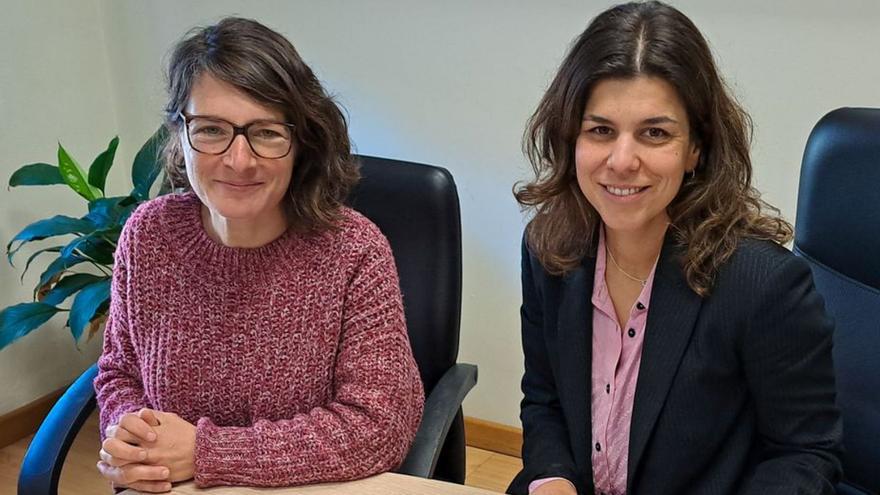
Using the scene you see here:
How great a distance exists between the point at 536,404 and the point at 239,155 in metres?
0.63

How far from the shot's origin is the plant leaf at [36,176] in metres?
2.52

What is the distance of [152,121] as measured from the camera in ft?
9.77

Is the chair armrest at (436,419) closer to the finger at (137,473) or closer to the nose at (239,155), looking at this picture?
the finger at (137,473)

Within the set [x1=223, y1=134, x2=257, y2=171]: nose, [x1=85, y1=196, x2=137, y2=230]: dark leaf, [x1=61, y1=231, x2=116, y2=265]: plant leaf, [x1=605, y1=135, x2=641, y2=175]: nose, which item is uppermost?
[x1=605, y1=135, x2=641, y2=175]: nose

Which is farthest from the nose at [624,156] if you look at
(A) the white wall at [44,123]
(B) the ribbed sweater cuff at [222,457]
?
(A) the white wall at [44,123]

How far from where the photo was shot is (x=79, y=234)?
2555 mm

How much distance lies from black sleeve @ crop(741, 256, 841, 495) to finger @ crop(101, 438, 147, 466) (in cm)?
84

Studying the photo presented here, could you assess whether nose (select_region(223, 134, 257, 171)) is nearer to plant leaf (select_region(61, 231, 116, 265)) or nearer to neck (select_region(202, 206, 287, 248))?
neck (select_region(202, 206, 287, 248))

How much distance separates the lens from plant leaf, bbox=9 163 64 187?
2.52 meters

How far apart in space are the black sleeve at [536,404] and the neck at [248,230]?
398 millimetres

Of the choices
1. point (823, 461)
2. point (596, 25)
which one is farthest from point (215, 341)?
point (823, 461)

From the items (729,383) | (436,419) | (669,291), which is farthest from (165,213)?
(729,383)

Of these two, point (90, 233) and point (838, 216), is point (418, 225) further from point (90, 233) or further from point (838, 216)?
point (90, 233)

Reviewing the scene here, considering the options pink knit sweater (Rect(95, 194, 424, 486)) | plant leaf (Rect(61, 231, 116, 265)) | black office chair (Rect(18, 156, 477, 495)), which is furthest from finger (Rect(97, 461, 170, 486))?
plant leaf (Rect(61, 231, 116, 265))
